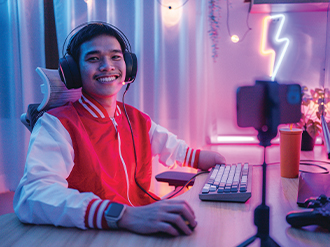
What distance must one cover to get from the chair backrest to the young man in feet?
0.18

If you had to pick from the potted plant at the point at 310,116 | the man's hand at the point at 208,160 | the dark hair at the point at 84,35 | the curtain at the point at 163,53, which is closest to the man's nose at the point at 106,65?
the dark hair at the point at 84,35

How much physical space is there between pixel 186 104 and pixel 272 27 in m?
0.76

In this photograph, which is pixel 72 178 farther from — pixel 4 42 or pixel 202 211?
pixel 4 42

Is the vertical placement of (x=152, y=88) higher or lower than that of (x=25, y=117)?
higher

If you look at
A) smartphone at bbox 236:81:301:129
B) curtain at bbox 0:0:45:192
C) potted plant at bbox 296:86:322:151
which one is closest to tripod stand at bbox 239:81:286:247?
smartphone at bbox 236:81:301:129

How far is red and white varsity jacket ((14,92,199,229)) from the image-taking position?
0.60 metres

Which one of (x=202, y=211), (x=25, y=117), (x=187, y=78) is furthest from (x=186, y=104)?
(x=202, y=211)

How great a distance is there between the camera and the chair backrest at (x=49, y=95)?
3.12 ft

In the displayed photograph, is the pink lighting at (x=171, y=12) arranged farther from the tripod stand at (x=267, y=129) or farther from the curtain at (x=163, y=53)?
the tripod stand at (x=267, y=129)

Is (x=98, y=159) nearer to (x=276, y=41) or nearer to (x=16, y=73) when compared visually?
(x=16, y=73)

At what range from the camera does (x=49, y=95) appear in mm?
955

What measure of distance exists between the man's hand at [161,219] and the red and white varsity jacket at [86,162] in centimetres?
6

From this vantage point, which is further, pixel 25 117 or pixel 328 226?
pixel 25 117

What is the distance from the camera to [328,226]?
0.55m
